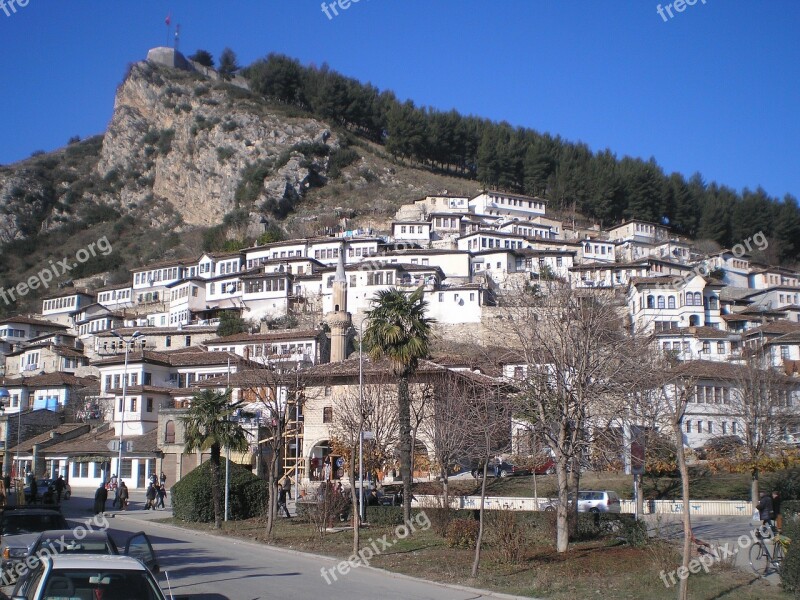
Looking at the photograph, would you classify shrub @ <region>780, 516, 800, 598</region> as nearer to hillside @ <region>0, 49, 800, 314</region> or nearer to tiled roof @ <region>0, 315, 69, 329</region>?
hillside @ <region>0, 49, 800, 314</region>

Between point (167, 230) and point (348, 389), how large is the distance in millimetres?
117186

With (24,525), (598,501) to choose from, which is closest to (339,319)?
(598,501)

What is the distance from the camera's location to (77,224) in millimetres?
→ 168000

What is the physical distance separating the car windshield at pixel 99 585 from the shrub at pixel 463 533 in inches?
623

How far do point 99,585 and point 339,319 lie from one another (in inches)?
2883

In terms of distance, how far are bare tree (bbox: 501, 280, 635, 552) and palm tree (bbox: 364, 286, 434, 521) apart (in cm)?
576

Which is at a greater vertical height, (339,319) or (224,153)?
(224,153)

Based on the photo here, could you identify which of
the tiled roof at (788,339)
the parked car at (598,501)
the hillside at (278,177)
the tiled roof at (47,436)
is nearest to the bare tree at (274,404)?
the parked car at (598,501)

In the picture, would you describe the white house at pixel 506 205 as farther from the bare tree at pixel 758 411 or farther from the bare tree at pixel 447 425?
the bare tree at pixel 758 411

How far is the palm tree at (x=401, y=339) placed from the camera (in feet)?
107

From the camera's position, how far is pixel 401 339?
32719 millimetres

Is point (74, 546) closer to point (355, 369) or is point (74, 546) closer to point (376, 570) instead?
point (376, 570)

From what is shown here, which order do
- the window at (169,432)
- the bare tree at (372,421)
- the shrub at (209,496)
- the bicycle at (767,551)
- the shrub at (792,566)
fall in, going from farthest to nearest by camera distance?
the window at (169,432) → the bare tree at (372,421) → the shrub at (209,496) → the bicycle at (767,551) → the shrub at (792,566)

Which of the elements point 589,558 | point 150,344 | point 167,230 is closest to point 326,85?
point 167,230
